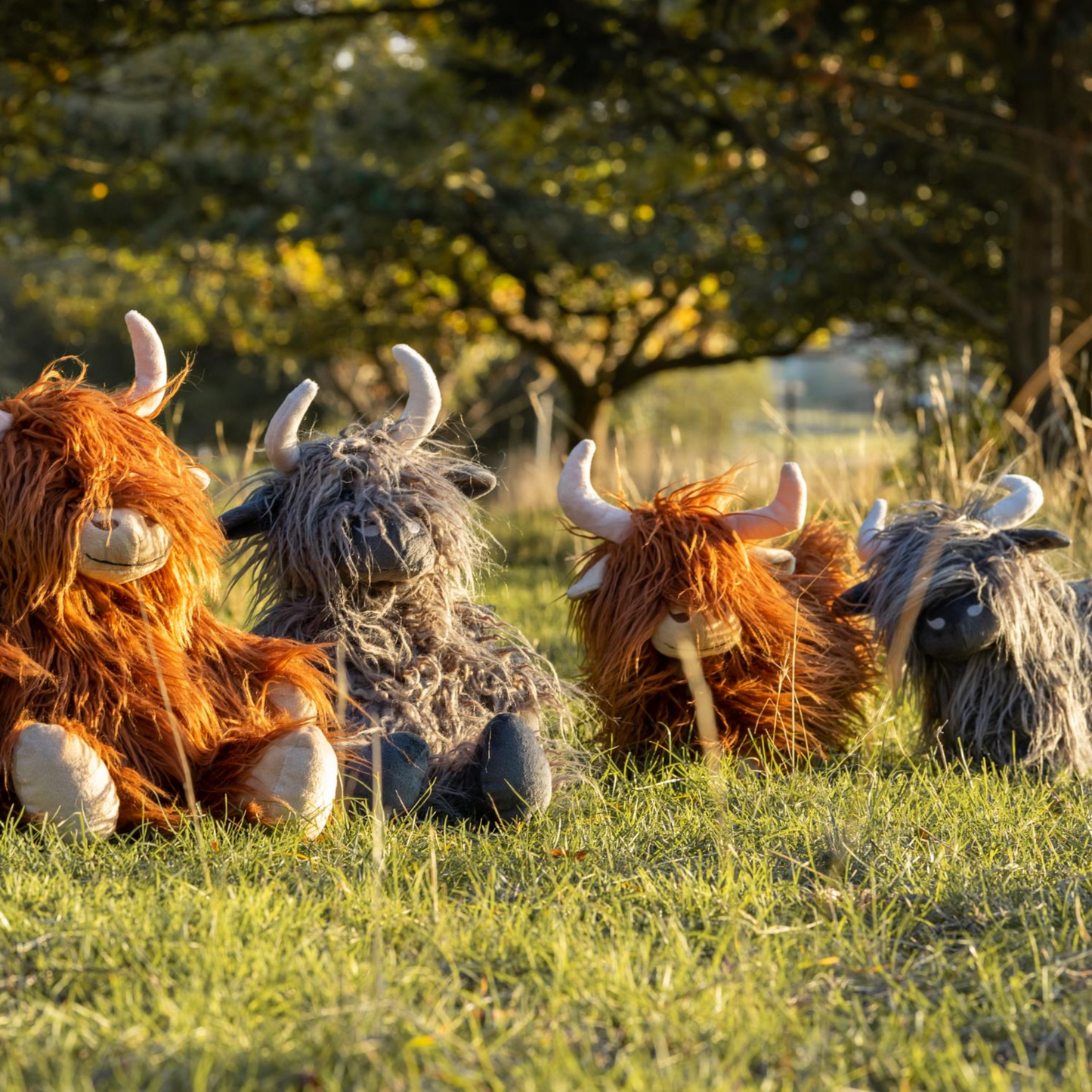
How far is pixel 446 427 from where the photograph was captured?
10.8ft

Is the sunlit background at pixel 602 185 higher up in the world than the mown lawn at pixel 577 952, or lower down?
higher up

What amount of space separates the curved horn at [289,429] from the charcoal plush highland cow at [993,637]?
1591mm

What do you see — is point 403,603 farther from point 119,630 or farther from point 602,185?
point 602,185

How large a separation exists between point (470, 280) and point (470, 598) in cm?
1221

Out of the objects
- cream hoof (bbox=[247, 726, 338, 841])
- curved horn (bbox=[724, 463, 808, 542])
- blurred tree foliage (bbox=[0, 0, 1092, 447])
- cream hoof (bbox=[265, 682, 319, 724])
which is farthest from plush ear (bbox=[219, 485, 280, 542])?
blurred tree foliage (bbox=[0, 0, 1092, 447])

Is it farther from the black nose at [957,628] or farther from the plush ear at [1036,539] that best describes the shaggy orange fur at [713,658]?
the plush ear at [1036,539]

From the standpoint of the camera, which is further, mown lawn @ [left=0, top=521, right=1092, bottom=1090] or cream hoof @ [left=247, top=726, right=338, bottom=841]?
cream hoof @ [left=247, top=726, right=338, bottom=841]

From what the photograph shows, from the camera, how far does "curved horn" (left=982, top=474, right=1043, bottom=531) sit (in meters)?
3.26

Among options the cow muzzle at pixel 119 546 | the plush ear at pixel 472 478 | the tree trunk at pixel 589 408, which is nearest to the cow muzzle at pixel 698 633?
the plush ear at pixel 472 478

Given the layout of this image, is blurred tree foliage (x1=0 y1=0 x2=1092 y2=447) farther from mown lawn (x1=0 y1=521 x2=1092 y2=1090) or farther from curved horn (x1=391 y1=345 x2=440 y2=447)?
mown lawn (x1=0 y1=521 x2=1092 y2=1090)

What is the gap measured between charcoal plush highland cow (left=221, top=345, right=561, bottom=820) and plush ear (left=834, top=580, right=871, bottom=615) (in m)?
0.92

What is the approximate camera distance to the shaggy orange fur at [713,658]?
304 centimetres

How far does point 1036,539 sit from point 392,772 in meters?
1.77

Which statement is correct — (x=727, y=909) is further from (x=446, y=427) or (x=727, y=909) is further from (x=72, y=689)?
(x=446, y=427)
